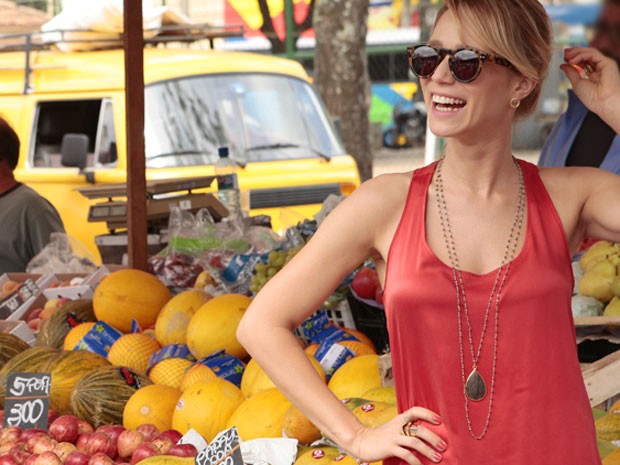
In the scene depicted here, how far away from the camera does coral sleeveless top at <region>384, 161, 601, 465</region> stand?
6.38ft

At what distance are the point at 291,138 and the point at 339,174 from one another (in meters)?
0.54

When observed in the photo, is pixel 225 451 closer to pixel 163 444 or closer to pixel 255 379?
pixel 163 444

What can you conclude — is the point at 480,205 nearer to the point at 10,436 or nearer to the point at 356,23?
the point at 10,436

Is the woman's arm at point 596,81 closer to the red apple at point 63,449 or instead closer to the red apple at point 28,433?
the red apple at point 63,449

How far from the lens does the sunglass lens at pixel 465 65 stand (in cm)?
194

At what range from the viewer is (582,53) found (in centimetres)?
236

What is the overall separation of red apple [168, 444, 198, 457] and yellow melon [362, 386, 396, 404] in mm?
501

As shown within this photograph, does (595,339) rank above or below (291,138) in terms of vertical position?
above

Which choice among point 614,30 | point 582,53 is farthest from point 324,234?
point 614,30

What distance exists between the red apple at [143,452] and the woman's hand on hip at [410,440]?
1.14 meters

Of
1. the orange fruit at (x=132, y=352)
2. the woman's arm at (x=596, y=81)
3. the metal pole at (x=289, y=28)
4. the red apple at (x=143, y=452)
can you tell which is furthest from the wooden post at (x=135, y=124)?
the metal pole at (x=289, y=28)

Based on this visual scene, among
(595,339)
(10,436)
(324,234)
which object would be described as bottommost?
(10,436)

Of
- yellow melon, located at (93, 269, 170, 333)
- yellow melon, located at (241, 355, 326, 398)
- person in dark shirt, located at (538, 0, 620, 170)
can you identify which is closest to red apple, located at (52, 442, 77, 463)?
yellow melon, located at (241, 355, 326, 398)

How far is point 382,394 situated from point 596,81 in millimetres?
1023
